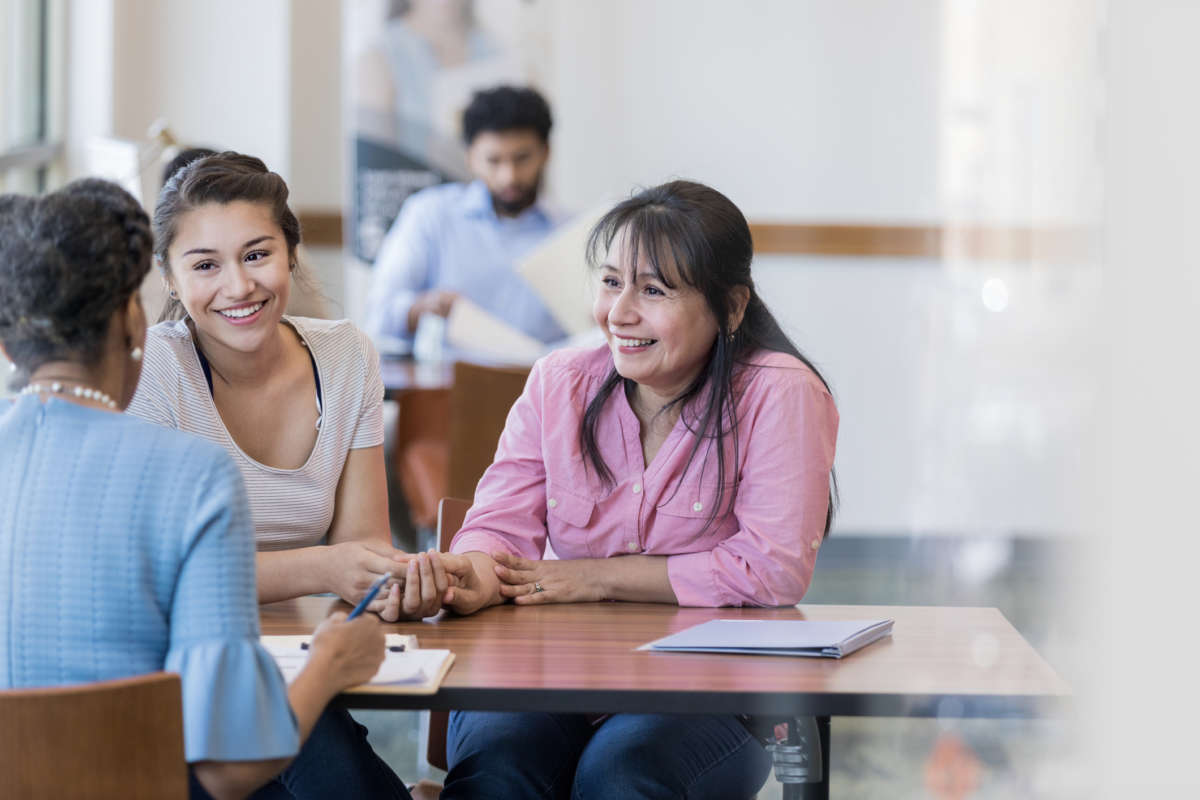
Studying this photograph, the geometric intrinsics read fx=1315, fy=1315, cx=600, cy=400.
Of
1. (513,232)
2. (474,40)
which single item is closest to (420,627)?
(513,232)

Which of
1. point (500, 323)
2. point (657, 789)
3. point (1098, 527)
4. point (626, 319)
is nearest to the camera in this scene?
point (1098, 527)

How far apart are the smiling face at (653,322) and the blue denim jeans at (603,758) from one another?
441 mm

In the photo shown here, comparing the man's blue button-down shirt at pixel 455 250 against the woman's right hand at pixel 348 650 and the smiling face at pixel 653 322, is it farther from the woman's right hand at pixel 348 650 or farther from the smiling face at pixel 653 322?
the woman's right hand at pixel 348 650

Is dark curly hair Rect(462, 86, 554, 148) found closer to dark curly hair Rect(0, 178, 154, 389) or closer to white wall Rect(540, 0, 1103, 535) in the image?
white wall Rect(540, 0, 1103, 535)

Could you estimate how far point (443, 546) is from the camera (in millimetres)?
1772

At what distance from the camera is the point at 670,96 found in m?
4.82

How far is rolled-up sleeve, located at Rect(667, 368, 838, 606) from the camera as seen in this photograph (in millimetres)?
1561

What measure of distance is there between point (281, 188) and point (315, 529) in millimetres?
452

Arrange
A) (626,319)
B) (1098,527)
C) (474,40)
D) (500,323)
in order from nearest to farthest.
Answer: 1. (1098,527)
2. (626,319)
3. (500,323)
4. (474,40)

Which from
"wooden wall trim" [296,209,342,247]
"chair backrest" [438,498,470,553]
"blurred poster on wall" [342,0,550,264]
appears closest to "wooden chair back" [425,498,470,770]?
"chair backrest" [438,498,470,553]

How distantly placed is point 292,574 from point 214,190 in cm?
50

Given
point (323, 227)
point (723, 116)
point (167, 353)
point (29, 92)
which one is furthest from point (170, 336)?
point (723, 116)

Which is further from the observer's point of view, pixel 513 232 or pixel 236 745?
pixel 513 232

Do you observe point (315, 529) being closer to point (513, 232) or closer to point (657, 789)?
point (657, 789)
